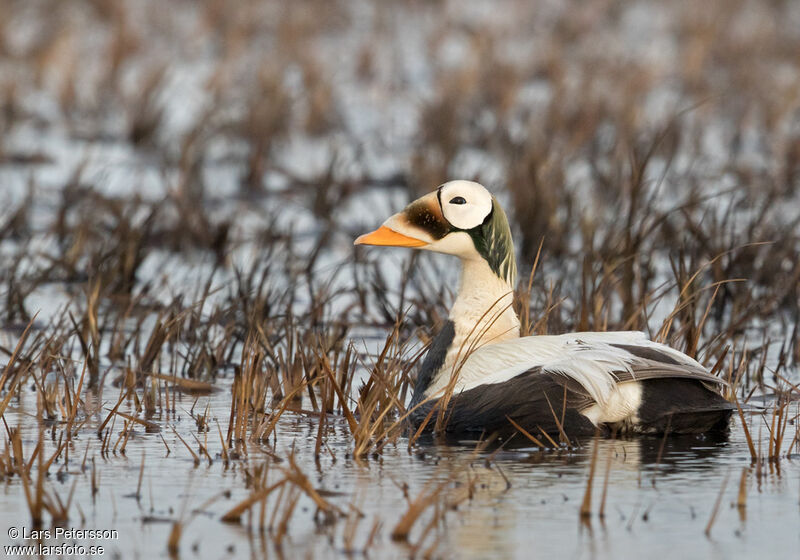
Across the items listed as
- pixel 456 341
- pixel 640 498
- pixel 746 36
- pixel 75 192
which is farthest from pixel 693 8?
pixel 640 498

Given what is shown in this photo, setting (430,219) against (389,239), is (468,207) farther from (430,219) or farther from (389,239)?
(389,239)

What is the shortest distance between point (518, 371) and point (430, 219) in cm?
75

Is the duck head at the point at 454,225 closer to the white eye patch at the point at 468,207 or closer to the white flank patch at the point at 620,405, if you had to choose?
the white eye patch at the point at 468,207

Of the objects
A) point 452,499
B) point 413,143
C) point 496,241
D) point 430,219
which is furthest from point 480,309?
point 413,143

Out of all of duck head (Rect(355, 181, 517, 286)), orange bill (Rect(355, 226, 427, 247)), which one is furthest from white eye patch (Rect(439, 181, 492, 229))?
orange bill (Rect(355, 226, 427, 247))

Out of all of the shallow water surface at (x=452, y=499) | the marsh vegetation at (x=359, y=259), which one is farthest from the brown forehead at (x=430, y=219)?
the shallow water surface at (x=452, y=499)

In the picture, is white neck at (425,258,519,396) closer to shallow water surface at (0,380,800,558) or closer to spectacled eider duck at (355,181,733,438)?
spectacled eider duck at (355,181,733,438)

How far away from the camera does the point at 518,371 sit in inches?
207

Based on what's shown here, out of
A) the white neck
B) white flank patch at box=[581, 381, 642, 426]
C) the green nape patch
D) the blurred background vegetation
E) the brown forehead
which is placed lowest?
white flank patch at box=[581, 381, 642, 426]

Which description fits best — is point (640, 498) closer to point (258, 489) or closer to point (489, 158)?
point (258, 489)

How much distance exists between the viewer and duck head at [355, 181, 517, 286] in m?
5.68

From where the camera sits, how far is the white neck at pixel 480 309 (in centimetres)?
572

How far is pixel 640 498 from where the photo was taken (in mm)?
4348

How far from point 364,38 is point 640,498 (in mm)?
15035
